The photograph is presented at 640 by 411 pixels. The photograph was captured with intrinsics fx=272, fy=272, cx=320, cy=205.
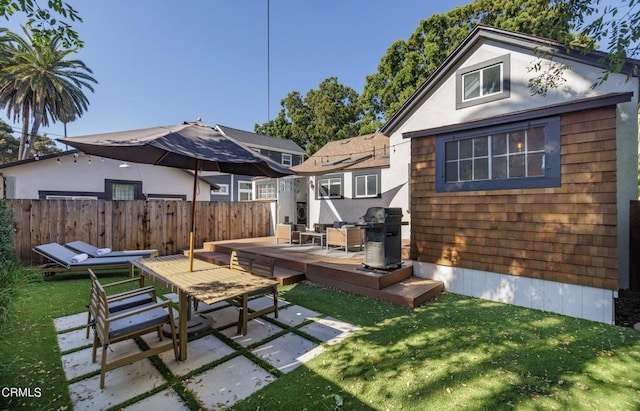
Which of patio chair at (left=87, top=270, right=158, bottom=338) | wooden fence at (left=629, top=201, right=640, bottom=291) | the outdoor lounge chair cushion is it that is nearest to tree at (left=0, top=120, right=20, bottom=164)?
the outdoor lounge chair cushion

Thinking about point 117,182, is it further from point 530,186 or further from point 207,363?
point 530,186

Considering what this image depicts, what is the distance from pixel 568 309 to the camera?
15.4 ft

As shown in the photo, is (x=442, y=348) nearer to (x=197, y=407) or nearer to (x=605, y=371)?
(x=605, y=371)

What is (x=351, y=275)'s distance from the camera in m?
5.85

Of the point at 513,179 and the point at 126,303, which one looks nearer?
the point at 126,303

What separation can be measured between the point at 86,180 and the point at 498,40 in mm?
15664

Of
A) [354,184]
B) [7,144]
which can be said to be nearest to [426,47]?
[354,184]

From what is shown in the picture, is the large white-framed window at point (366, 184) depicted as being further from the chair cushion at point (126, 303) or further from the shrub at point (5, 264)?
the shrub at point (5, 264)

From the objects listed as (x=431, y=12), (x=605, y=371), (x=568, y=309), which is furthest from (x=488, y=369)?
(x=431, y=12)

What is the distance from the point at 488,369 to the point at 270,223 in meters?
11.2

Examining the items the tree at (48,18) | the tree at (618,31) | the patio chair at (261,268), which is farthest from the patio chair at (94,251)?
the tree at (618,31)

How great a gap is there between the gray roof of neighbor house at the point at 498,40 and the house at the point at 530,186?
31mm

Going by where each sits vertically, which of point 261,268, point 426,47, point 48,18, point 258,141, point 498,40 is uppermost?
point 426,47

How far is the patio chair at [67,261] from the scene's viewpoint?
6617mm
